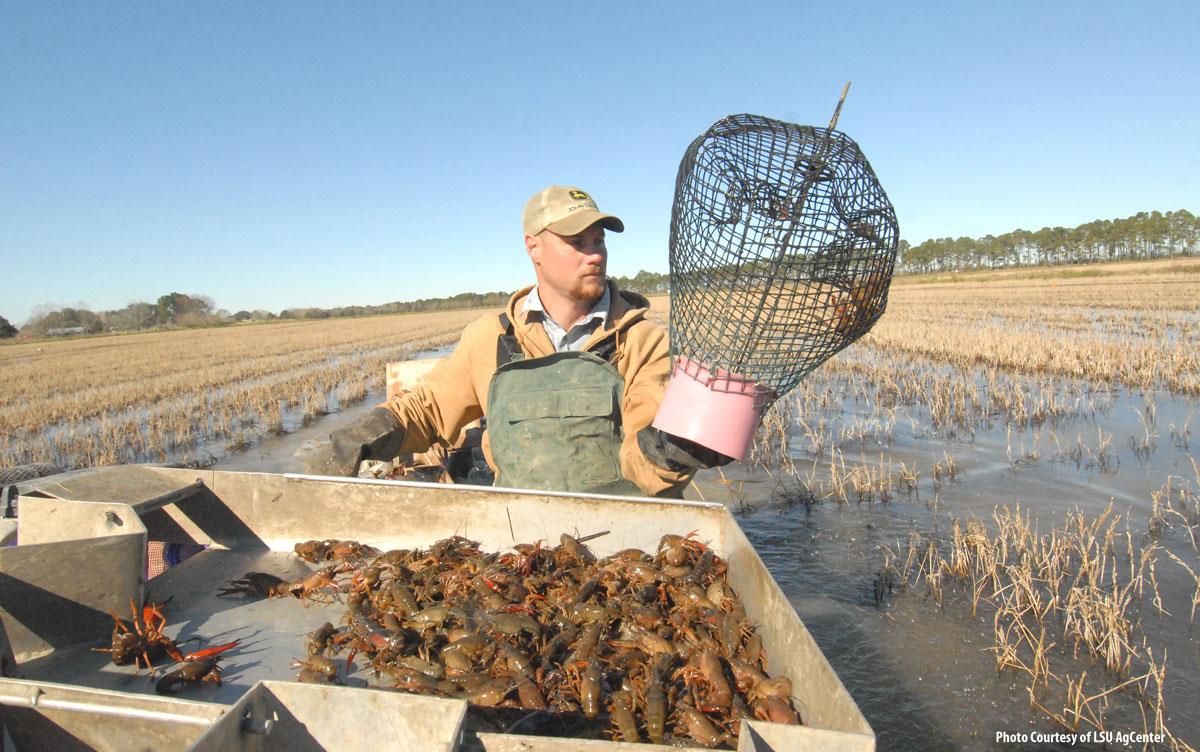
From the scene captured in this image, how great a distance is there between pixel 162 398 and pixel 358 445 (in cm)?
1559

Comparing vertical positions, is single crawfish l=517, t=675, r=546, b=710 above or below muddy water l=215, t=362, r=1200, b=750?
above

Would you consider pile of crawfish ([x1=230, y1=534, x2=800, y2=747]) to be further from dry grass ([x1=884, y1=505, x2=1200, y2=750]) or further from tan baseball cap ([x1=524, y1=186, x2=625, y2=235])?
dry grass ([x1=884, y1=505, x2=1200, y2=750])

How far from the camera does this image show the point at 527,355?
4.08 meters

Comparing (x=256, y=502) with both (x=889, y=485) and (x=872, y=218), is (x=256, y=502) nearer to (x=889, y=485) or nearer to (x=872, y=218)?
(x=872, y=218)

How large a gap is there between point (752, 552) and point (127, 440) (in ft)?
40.2

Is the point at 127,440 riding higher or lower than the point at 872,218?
lower

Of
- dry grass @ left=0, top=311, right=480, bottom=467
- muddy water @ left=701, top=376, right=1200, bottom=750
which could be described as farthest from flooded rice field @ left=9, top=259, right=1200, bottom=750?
dry grass @ left=0, top=311, right=480, bottom=467

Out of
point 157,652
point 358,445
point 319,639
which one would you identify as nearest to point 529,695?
point 319,639

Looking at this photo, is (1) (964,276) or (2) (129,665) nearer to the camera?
(2) (129,665)

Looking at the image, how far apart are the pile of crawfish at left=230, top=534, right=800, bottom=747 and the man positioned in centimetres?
65

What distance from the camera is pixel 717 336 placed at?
8.18 feet

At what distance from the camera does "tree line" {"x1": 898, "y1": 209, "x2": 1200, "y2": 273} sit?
3602 inches

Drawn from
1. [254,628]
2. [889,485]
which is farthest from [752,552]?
[889,485]

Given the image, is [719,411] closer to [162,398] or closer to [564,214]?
[564,214]
